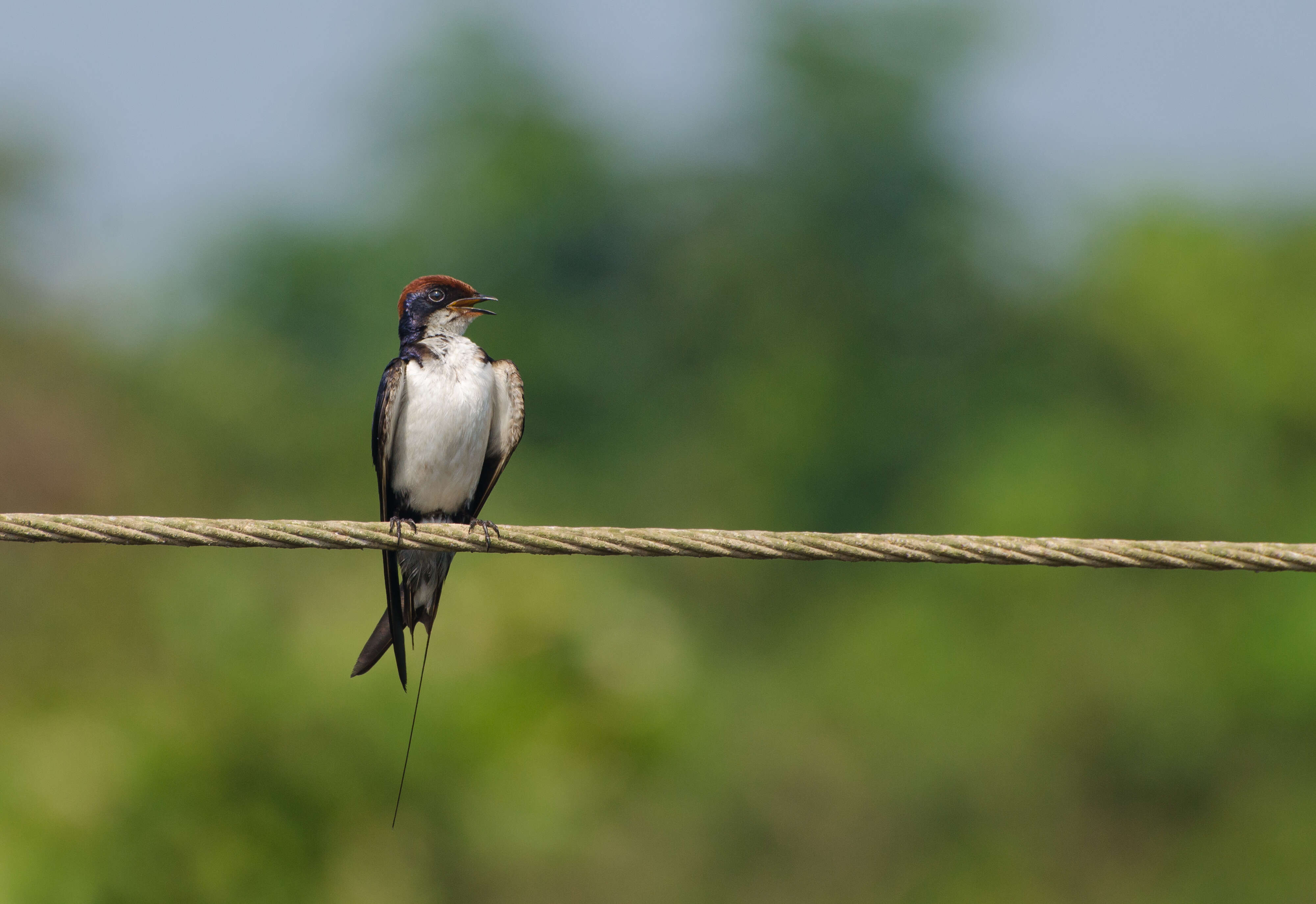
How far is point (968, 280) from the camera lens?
3891 cm

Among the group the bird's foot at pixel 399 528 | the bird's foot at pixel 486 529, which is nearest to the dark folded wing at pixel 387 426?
the bird's foot at pixel 486 529

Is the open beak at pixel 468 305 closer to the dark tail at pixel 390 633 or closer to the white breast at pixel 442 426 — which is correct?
the white breast at pixel 442 426

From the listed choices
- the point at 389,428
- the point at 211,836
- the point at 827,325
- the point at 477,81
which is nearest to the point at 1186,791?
the point at 827,325

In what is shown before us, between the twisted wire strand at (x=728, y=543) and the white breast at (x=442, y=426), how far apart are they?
2200 millimetres

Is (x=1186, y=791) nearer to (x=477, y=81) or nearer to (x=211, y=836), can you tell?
(x=211, y=836)

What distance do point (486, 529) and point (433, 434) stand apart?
1.20 m

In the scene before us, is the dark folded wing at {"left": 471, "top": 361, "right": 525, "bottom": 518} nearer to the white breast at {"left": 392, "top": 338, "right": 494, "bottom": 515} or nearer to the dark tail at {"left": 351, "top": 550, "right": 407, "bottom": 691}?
the white breast at {"left": 392, "top": 338, "right": 494, "bottom": 515}

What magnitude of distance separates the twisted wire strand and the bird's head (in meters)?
2.71

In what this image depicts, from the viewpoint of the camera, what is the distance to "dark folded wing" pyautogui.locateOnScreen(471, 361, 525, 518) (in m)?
6.73

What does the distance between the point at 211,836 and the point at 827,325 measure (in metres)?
28.4

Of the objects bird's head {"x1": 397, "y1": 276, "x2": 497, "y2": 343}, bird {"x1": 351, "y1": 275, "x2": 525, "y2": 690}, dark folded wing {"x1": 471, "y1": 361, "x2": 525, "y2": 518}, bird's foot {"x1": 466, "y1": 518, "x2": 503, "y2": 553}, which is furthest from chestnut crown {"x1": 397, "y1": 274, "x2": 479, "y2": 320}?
bird's foot {"x1": 466, "y1": 518, "x2": 503, "y2": 553}

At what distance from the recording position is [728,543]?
13.5 feet

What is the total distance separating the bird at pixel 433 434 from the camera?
641 centimetres

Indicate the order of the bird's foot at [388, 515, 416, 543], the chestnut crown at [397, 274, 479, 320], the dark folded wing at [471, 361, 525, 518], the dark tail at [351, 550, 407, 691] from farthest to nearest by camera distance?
the chestnut crown at [397, 274, 479, 320]
the dark folded wing at [471, 361, 525, 518]
the dark tail at [351, 550, 407, 691]
the bird's foot at [388, 515, 416, 543]
